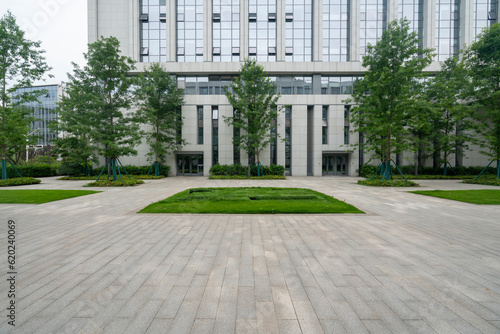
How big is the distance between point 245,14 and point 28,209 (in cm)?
3417

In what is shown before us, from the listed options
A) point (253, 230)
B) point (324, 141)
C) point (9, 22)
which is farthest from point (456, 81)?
point (9, 22)

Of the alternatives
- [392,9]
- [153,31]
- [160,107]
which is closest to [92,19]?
[153,31]

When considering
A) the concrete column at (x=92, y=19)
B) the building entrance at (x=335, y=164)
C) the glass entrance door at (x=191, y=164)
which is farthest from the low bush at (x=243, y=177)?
the concrete column at (x=92, y=19)

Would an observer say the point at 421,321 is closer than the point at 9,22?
Yes

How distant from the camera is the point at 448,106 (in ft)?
74.2

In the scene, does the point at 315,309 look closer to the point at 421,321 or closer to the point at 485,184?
the point at 421,321

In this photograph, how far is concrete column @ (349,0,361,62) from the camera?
30359 mm

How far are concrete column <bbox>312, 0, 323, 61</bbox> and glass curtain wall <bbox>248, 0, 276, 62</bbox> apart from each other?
591cm

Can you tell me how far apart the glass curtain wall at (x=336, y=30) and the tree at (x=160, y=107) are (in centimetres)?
2297

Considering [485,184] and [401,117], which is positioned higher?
[401,117]

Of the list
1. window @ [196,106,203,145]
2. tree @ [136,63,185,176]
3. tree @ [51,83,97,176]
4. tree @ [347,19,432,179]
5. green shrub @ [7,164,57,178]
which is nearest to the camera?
tree @ [347,19,432,179]

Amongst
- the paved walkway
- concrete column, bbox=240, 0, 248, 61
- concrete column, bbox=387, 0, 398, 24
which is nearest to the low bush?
the paved walkway

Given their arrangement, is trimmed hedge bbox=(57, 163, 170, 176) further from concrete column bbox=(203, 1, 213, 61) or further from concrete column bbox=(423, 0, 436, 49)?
concrete column bbox=(423, 0, 436, 49)

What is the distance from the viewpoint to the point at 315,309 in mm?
2709
